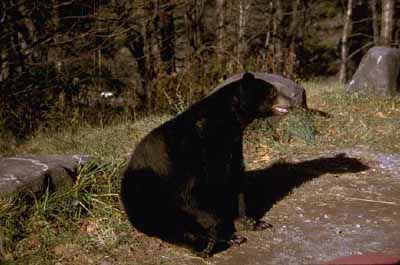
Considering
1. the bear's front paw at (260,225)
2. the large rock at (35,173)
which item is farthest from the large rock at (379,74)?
the large rock at (35,173)

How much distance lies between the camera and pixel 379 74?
1031cm

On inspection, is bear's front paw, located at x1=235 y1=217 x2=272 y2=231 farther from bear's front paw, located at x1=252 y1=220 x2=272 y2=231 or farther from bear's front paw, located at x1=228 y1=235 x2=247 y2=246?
bear's front paw, located at x1=228 y1=235 x2=247 y2=246

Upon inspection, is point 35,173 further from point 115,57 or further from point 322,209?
point 115,57

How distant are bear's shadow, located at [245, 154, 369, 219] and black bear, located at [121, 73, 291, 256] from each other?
2.38 feet

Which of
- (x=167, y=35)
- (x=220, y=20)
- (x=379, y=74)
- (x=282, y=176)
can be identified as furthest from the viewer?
(x=220, y=20)

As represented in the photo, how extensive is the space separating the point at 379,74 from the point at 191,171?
21.6ft

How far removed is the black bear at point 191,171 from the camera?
4590 millimetres

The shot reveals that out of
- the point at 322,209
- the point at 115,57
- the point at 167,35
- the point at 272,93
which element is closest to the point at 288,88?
the point at 322,209

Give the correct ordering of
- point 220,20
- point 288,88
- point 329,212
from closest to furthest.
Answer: point 329,212 → point 288,88 → point 220,20

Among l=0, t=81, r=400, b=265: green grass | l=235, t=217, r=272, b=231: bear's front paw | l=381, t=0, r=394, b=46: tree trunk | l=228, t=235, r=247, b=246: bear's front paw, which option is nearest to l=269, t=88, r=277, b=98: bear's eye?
l=235, t=217, r=272, b=231: bear's front paw

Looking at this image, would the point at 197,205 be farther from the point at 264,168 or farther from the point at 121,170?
the point at 264,168

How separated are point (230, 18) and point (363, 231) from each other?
10.3 meters

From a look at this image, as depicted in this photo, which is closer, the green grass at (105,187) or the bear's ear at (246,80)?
the green grass at (105,187)

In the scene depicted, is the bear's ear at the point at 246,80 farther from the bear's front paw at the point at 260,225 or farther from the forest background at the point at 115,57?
the forest background at the point at 115,57
